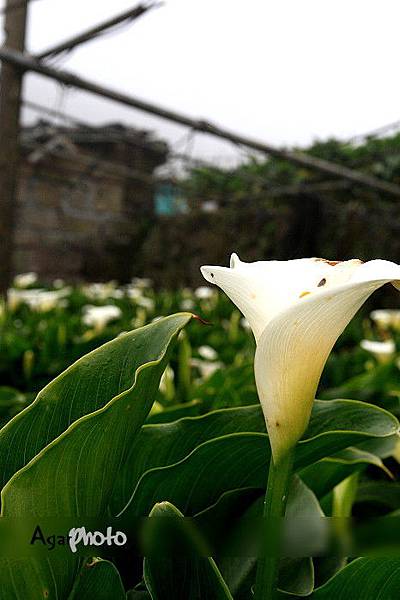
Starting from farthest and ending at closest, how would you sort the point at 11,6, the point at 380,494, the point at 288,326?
the point at 11,6 → the point at 380,494 → the point at 288,326

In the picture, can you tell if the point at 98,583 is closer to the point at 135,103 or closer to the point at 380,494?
the point at 380,494

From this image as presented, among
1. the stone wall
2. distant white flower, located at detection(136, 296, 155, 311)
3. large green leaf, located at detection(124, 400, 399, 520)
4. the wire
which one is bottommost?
distant white flower, located at detection(136, 296, 155, 311)

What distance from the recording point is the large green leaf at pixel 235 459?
415mm

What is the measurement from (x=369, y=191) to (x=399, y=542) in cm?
412

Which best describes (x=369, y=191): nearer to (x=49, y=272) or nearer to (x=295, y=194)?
(x=295, y=194)

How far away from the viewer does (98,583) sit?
337mm

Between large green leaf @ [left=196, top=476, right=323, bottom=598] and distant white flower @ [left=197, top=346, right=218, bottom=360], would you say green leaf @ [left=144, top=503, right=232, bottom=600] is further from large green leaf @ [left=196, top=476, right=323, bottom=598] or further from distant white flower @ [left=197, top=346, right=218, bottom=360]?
distant white flower @ [left=197, top=346, right=218, bottom=360]

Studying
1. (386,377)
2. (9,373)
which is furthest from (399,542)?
(9,373)

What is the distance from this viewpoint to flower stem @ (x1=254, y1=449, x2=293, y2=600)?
0.32 m

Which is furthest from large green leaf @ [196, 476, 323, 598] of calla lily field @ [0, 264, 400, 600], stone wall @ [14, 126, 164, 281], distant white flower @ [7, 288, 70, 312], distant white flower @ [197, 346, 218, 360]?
stone wall @ [14, 126, 164, 281]

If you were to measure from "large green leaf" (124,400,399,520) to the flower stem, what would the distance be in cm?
9

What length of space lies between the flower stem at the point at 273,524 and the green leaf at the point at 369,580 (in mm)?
51

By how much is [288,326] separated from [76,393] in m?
0.14

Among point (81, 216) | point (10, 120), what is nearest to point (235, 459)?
point (10, 120)
